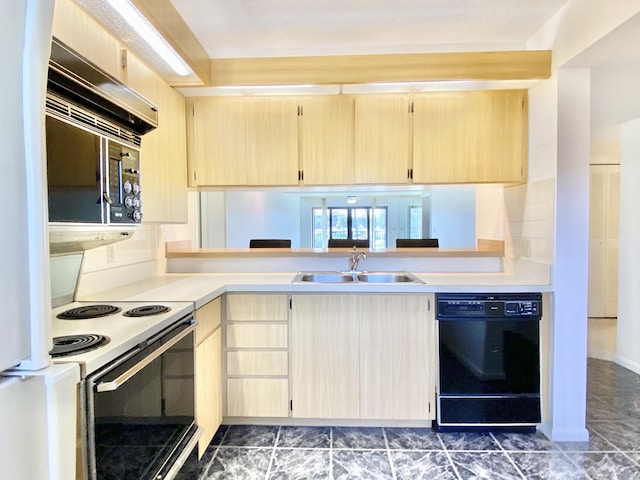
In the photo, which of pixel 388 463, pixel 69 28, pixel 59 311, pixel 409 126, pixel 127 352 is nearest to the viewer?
pixel 127 352

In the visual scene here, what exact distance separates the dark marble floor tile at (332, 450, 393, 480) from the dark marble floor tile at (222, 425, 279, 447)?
16.1 inches

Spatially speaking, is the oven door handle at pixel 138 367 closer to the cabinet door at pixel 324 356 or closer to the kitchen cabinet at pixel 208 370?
the kitchen cabinet at pixel 208 370

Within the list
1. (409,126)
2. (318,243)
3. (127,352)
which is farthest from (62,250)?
(318,243)

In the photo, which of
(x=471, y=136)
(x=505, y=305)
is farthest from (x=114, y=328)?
(x=471, y=136)

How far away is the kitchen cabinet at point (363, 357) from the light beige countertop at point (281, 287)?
0.21 ft

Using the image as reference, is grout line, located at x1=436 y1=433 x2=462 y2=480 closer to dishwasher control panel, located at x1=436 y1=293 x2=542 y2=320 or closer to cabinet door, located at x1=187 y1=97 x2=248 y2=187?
dishwasher control panel, located at x1=436 y1=293 x2=542 y2=320

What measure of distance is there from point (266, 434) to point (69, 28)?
223cm

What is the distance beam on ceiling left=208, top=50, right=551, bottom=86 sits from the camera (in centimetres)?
220

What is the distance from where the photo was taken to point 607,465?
1909 millimetres

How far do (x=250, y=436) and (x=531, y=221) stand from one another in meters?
2.23

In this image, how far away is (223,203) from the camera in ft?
17.1

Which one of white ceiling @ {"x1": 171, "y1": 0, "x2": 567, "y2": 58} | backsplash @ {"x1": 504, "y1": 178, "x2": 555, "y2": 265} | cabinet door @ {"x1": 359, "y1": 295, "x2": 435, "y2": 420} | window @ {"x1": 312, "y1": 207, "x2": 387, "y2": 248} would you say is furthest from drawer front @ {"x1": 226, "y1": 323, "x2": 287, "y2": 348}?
window @ {"x1": 312, "y1": 207, "x2": 387, "y2": 248}

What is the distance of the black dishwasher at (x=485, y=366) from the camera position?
218 centimetres

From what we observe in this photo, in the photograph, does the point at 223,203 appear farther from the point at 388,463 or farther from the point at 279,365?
the point at 388,463
